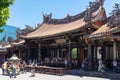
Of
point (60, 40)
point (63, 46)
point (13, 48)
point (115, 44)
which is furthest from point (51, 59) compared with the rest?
point (115, 44)

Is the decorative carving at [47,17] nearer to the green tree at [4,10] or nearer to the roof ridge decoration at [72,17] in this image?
the roof ridge decoration at [72,17]

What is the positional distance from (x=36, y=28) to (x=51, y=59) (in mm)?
5076

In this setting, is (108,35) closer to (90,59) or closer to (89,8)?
(90,59)

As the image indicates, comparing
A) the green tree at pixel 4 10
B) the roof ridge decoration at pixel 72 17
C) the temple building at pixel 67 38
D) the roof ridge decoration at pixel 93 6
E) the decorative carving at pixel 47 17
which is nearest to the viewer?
the green tree at pixel 4 10

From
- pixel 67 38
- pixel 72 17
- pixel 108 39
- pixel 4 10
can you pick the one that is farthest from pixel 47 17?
pixel 4 10

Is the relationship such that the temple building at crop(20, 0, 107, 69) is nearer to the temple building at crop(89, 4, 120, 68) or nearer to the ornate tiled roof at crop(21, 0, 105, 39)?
the ornate tiled roof at crop(21, 0, 105, 39)

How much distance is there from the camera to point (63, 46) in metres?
32.3

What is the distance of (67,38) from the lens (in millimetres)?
27672

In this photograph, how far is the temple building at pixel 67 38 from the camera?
25.2m

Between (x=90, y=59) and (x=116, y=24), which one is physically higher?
(x=116, y=24)

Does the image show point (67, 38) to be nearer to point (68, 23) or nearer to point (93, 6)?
point (93, 6)

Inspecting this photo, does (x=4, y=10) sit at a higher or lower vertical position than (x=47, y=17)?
lower

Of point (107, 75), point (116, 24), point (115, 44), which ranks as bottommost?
point (107, 75)

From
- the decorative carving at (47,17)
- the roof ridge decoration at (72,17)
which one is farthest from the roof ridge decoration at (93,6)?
the decorative carving at (47,17)
